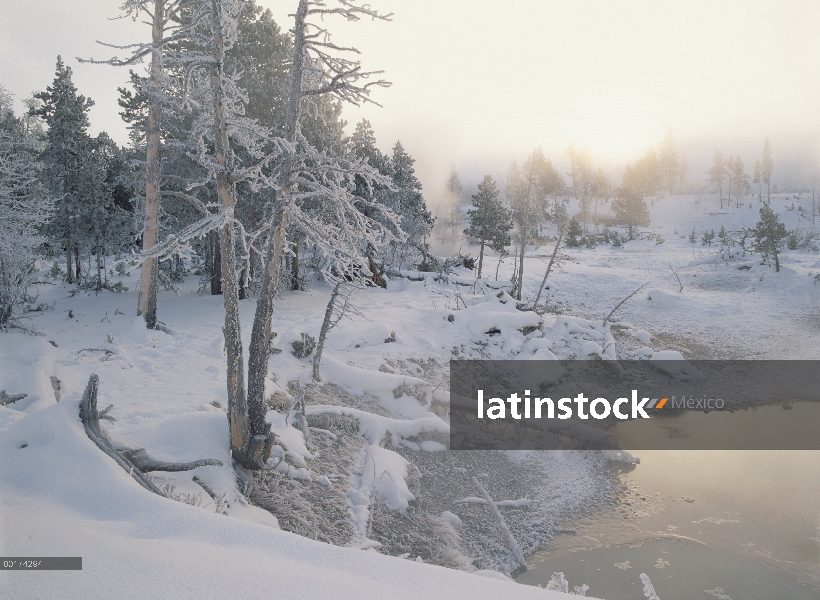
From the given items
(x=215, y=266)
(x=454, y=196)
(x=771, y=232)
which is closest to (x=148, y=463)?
(x=215, y=266)

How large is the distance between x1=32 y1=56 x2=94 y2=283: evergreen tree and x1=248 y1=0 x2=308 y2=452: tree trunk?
19.0 meters

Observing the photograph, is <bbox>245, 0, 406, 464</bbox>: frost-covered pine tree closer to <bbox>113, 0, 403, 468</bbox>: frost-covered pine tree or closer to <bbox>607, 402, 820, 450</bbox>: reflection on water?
<bbox>113, 0, 403, 468</bbox>: frost-covered pine tree

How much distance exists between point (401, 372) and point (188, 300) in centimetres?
1060

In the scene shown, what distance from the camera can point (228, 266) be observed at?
6.55 metres

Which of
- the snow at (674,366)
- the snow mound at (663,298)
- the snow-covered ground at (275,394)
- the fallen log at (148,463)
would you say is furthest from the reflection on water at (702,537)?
the snow mound at (663,298)

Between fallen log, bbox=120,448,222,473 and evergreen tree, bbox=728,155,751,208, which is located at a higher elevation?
evergreen tree, bbox=728,155,751,208

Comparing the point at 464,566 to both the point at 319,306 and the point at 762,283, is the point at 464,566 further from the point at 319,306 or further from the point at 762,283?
the point at 762,283

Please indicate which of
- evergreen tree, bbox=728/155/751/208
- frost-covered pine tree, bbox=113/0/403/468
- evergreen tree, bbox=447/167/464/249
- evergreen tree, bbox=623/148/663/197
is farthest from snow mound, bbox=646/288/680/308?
evergreen tree, bbox=728/155/751/208

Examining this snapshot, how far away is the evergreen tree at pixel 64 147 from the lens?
805 inches

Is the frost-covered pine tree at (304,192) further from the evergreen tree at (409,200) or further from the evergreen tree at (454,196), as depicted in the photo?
the evergreen tree at (454,196)

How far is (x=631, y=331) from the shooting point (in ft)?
73.8
